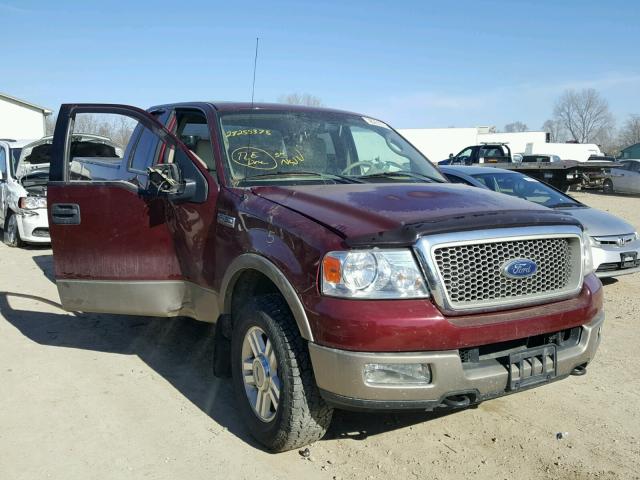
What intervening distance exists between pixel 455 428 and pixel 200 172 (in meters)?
2.32

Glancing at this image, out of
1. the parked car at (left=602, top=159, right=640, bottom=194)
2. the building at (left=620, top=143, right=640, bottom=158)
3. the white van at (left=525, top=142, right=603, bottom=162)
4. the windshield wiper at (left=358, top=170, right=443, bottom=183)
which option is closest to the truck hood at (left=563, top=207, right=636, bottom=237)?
the windshield wiper at (left=358, top=170, right=443, bottom=183)

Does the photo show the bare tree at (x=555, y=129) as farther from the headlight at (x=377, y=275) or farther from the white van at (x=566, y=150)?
→ the headlight at (x=377, y=275)

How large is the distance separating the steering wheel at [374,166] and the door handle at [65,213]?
6.54 ft

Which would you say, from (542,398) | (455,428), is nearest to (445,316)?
(455,428)

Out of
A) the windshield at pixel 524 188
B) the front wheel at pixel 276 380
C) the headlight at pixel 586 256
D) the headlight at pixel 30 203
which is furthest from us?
the headlight at pixel 30 203

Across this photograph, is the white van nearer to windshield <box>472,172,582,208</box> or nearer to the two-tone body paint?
windshield <box>472,172,582,208</box>

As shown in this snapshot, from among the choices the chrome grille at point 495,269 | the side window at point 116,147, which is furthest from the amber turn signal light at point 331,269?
the side window at point 116,147

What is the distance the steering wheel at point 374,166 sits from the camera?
4.18 m

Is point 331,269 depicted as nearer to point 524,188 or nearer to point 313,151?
point 313,151

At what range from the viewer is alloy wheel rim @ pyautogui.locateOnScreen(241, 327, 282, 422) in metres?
3.17

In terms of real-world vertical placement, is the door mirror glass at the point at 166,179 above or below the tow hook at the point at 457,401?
above

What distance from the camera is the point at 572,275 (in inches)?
128

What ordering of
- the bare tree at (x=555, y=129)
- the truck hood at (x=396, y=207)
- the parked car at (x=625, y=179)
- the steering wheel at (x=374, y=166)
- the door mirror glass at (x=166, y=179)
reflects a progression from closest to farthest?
the truck hood at (x=396, y=207) → the door mirror glass at (x=166, y=179) → the steering wheel at (x=374, y=166) → the parked car at (x=625, y=179) → the bare tree at (x=555, y=129)

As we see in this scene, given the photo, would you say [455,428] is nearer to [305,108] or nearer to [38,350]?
[305,108]
